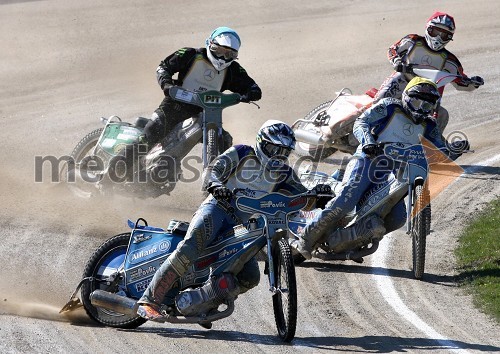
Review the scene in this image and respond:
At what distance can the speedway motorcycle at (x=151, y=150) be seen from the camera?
15.4m

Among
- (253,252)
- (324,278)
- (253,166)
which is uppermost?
(253,166)

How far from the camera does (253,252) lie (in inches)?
422

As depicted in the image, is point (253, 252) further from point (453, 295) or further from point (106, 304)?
point (453, 295)

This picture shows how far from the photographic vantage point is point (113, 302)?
1088 cm

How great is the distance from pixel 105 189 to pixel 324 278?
4.59 meters


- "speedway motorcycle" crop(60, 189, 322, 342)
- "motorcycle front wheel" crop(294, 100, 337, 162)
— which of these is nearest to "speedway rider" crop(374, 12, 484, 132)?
"motorcycle front wheel" crop(294, 100, 337, 162)

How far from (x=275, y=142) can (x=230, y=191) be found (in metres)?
0.72

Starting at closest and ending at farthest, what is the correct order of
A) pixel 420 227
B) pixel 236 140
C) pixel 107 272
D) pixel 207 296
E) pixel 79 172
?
pixel 207 296
pixel 107 272
pixel 420 227
pixel 79 172
pixel 236 140

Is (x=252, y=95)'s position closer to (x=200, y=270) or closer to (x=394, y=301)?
(x=394, y=301)

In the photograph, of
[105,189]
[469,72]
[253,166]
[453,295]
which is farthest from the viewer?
[469,72]

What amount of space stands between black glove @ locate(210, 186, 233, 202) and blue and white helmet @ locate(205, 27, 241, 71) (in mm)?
5247

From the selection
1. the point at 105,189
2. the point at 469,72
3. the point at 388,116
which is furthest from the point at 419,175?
the point at 469,72

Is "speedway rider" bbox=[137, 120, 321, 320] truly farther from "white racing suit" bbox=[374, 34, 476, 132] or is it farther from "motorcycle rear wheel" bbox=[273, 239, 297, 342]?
"white racing suit" bbox=[374, 34, 476, 132]

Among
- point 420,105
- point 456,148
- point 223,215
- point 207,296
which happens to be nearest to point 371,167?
point 420,105
